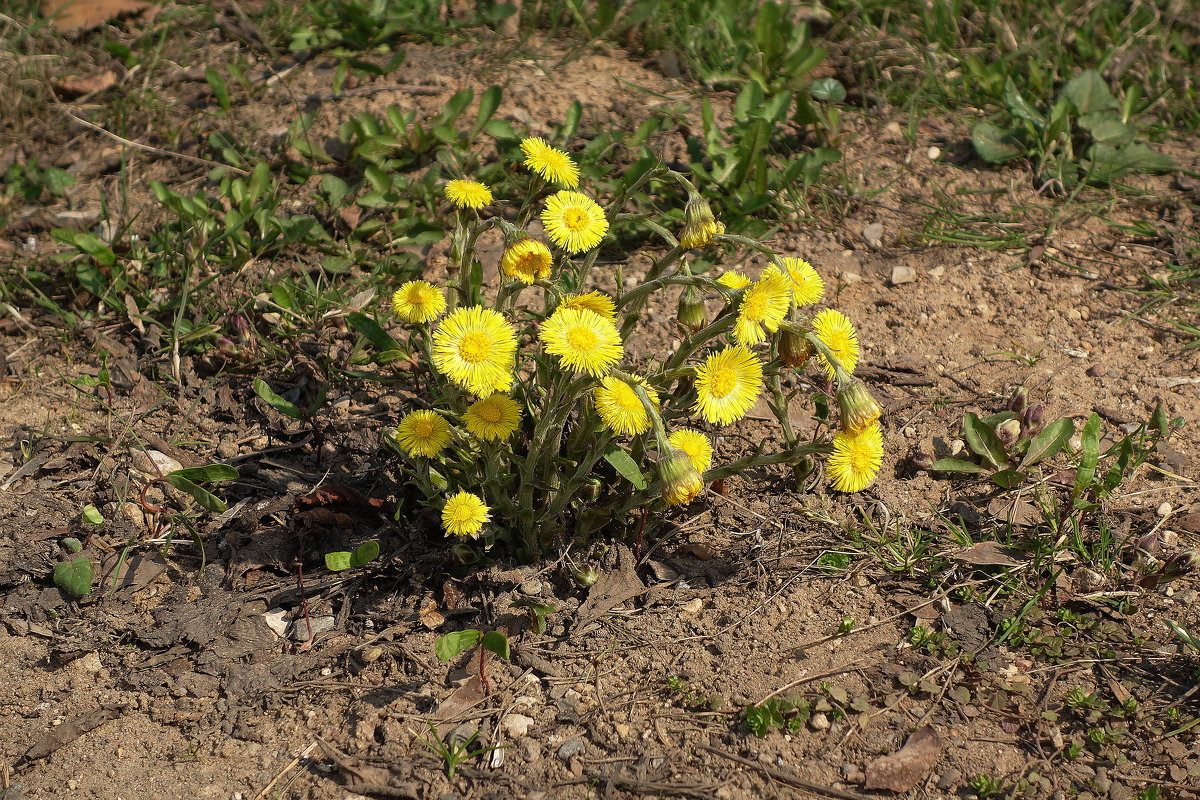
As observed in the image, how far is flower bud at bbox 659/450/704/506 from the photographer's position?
1.85m

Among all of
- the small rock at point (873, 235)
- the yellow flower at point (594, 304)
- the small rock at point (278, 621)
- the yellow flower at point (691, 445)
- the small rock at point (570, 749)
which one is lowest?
the small rock at point (278, 621)

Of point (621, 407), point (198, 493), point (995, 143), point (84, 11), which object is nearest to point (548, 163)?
point (621, 407)

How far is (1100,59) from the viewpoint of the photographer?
3.87 meters

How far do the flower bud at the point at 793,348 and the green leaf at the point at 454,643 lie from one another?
85 centimetres

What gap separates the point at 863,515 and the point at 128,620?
5.88 feet

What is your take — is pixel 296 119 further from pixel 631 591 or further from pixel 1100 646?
pixel 1100 646

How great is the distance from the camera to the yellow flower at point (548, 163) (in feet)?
6.71

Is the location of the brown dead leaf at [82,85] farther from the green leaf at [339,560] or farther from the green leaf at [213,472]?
the green leaf at [339,560]

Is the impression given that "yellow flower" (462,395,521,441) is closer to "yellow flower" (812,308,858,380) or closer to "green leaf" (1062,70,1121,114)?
"yellow flower" (812,308,858,380)

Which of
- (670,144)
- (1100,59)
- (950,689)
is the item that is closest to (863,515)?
(950,689)

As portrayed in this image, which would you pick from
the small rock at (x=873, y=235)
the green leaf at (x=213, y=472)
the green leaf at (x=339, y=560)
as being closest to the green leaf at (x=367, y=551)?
the green leaf at (x=339, y=560)

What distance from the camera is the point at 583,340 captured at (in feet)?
5.82

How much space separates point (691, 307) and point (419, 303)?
0.59m

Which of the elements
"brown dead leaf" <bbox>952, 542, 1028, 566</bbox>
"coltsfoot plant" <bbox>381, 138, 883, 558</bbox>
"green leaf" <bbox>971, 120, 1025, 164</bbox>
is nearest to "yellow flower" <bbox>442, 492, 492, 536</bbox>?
"coltsfoot plant" <bbox>381, 138, 883, 558</bbox>
